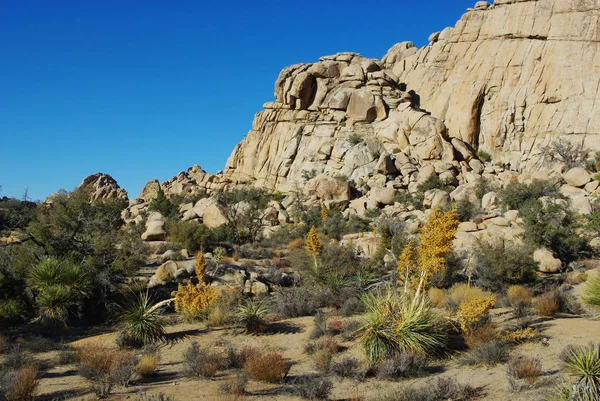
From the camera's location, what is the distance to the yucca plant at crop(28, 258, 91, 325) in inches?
527

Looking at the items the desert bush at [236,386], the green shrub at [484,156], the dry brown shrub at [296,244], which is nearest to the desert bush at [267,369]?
the desert bush at [236,386]

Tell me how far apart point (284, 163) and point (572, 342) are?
4303 cm

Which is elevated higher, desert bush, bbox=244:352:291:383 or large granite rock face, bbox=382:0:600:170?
large granite rock face, bbox=382:0:600:170

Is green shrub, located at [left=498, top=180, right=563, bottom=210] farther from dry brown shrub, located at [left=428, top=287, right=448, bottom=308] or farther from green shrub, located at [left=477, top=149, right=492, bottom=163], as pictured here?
dry brown shrub, located at [left=428, top=287, right=448, bottom=308]

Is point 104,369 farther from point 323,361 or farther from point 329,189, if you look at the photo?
point 329,189

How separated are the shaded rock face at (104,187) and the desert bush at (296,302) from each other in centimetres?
4887

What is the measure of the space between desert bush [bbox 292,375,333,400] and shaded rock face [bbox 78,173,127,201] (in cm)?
5536

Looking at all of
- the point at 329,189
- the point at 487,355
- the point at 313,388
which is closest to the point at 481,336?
the point at 487,355

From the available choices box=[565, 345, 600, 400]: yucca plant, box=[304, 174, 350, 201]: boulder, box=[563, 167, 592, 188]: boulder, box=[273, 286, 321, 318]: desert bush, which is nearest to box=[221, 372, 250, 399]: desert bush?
box=[565, 345, 600, 400]: yucca plant

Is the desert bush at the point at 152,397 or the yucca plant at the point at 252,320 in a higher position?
the yucca plant at the point at 252,320

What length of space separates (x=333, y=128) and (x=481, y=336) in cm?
4121

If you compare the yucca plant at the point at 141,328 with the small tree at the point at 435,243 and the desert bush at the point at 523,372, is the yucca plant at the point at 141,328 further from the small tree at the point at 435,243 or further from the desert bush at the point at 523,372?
the desert bush at the point at 523,372

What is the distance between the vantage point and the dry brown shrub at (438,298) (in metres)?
14.4

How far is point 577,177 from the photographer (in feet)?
107
